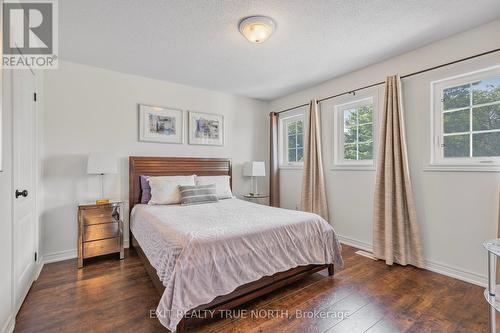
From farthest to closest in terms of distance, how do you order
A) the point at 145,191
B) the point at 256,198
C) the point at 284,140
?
the point at 284,140, the point at 256,198, the point at 145,191

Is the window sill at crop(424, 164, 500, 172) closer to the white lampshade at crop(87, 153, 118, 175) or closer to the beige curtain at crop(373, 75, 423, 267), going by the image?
the beige curtain at crop(373, 75, 423, 267)

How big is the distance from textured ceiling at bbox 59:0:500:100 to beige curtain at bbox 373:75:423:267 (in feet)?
2.17

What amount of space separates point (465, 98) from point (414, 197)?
3.79ft

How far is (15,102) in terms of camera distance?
181cm

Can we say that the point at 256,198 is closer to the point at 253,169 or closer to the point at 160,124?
the point at 253,169

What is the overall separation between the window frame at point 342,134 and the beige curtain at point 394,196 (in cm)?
26

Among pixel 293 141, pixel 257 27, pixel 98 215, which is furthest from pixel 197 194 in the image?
pixel 293 141

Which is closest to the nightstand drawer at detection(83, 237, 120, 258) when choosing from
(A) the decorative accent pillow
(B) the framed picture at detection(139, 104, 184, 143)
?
(A) the decorative accent pillow

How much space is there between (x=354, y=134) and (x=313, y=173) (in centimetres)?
85

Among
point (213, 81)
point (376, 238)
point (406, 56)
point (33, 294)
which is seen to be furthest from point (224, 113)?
point (33, 294)

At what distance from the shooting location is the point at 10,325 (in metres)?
1.61

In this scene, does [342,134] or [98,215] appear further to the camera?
[342,134]

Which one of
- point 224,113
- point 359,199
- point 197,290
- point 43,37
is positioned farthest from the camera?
point 224,113

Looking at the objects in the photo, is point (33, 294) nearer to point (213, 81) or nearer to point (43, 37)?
point (43, 37)
